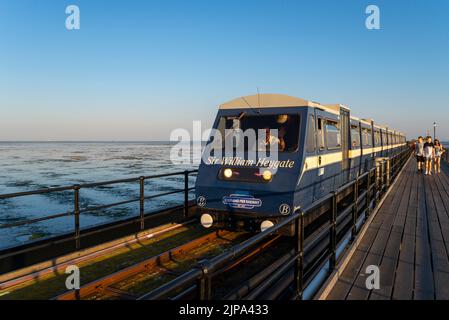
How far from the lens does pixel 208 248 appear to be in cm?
695

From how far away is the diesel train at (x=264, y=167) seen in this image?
22.5 ft

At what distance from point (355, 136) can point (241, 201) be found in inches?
300

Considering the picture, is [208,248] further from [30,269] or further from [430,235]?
[430,235]

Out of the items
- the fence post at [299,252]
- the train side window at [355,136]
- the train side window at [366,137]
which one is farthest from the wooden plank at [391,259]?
the train side window at [366,137]

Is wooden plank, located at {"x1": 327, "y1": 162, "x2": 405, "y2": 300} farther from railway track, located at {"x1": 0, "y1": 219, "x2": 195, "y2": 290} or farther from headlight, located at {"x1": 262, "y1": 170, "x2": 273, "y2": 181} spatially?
railway track, located at {"x1": 0, "y1": 219, "x2": 195, "y2": 290}

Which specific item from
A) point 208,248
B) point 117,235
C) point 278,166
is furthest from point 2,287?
point 278,166

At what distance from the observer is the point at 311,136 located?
24.9 feet

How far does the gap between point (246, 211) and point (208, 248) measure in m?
1.04

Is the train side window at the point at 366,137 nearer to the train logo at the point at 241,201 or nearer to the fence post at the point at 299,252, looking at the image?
the train logo at the point at 241,201

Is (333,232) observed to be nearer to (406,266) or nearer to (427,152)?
(406,266)

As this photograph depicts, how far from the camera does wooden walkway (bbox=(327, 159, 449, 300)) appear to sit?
422 centimetres

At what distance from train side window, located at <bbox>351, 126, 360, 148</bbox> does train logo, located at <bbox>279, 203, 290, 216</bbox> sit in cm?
648

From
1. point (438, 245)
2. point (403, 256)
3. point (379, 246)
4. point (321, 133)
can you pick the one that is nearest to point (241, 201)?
point (379, 246)

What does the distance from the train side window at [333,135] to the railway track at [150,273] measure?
3.52m
